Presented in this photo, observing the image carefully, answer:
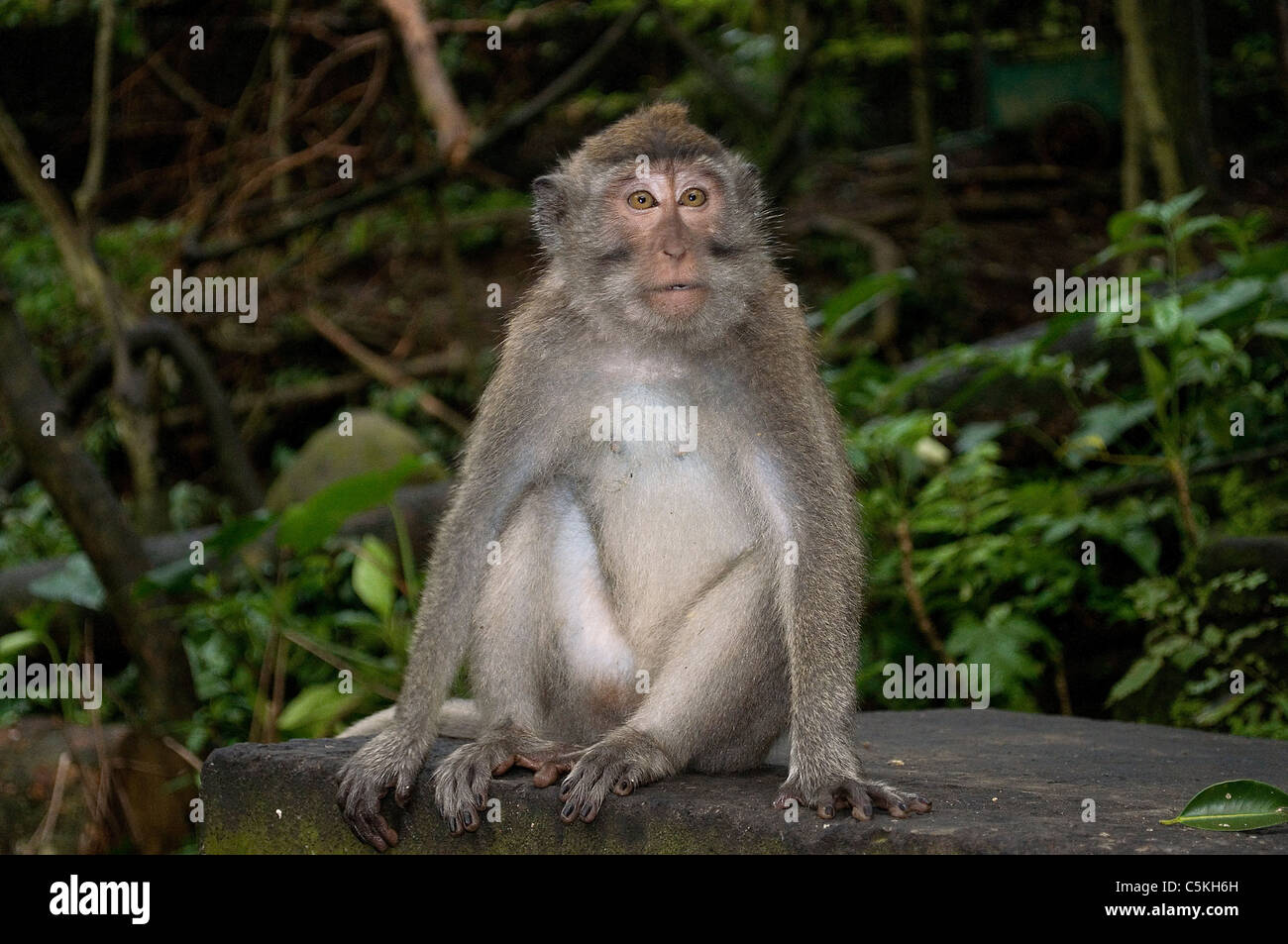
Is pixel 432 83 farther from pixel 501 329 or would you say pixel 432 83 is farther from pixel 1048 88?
pixel 1048 88

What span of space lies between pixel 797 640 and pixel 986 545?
330cm

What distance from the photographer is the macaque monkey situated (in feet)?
14.4

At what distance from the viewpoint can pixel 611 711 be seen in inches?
186

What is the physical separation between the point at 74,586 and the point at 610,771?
4828mm

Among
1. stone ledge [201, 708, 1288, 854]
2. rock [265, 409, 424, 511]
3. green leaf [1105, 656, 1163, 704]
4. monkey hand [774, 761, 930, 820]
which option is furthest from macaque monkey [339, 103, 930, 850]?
rock [265, 409, 424, 511]

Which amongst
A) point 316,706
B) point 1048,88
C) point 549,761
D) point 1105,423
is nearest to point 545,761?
point 549,761

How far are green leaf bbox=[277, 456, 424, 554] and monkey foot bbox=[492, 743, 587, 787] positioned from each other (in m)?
2.37

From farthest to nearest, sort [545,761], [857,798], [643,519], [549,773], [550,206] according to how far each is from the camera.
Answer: [550,206], [643,519], [545,761], [549,773], [857,798]

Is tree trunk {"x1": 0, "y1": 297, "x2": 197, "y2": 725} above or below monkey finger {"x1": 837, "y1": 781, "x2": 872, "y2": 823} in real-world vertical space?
above

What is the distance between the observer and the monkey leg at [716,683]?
171 inches

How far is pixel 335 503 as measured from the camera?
21.4ft

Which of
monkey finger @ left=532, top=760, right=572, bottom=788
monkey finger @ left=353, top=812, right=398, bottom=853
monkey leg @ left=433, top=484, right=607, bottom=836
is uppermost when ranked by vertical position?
monkey leg @ left=433, top=484, right=607, bottom=836

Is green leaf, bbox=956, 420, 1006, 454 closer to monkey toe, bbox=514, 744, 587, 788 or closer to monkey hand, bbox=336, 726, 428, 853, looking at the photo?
monkey toe, bbox=514, 744, 587, 788

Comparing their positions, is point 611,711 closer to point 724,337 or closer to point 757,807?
point 757,807
